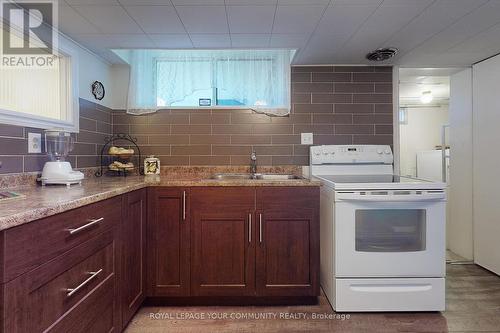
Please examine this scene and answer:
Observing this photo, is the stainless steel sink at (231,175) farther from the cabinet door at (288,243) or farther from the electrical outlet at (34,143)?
the electrical outlet at (34,143)

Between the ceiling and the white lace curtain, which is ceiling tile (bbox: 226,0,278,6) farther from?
the white lace curtain

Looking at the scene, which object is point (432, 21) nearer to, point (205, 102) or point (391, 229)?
point (391, 229)

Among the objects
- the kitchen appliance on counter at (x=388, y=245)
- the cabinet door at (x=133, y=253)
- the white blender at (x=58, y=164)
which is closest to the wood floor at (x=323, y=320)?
the kitchen appliance on counter at (x=388, y=245)

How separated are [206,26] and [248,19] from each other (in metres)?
0.29

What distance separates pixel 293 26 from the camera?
1.86 m

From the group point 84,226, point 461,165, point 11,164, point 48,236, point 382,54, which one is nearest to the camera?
point 48,236

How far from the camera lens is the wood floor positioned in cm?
175

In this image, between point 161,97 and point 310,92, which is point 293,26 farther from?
point 161,97

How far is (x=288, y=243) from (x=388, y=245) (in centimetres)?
65

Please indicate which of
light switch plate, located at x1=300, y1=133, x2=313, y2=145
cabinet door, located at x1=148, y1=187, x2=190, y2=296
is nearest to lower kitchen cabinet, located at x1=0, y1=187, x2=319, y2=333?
cabinet door, located at x1=148, y1=187, x2=190, y2=296

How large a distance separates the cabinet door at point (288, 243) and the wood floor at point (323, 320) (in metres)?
0.16

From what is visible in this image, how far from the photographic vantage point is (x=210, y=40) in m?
2.10

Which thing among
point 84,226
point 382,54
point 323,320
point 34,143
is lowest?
point 323,320

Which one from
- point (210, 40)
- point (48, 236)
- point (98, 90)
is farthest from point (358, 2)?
point (98, 90)
